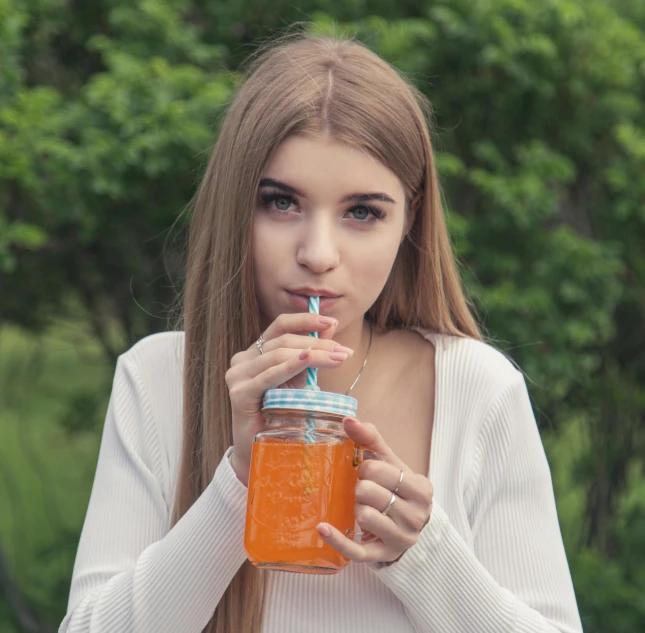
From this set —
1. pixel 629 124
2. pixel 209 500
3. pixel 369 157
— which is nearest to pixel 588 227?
pixel 629 124

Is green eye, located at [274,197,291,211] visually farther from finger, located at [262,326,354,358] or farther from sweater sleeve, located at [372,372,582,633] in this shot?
sweater sleeve, located at [372,372,582,633]

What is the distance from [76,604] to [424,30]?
2.45 m

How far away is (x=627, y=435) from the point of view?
4605 mm

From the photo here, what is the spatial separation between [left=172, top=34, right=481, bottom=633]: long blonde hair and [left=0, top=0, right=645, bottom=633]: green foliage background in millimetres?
1194

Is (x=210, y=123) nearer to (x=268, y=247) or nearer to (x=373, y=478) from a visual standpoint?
(x=268, y=247)

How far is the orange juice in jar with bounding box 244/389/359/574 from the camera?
5.70 feet

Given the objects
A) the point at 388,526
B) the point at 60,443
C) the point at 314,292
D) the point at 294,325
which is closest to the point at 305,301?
the point at 314,292

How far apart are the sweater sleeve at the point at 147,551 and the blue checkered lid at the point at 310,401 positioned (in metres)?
0.24

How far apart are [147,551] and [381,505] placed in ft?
1.72

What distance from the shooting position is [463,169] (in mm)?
3859

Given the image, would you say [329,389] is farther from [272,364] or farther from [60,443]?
[60,443]

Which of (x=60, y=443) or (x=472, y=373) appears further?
(x=60, y=443)

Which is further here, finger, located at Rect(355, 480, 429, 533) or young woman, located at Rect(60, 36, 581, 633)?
young woman, located at Rect(60, 36, 581, 633)

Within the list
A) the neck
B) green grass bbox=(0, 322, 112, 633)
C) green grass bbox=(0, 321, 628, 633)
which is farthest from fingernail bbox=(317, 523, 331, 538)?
green grass bbox=(0, 322, 112, 633)
